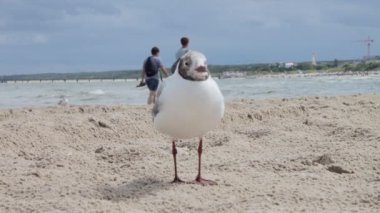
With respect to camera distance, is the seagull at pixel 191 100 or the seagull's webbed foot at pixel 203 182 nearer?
the seagull at pixel 191 100

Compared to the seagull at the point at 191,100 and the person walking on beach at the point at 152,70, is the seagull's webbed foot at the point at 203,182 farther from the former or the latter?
the person walking on beach at the point at 152,70

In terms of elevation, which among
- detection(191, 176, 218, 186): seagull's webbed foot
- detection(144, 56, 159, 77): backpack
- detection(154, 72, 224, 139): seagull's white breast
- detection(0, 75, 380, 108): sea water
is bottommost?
detection(0, 75, 380, 108): sea water

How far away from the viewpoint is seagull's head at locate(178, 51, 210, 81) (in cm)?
446

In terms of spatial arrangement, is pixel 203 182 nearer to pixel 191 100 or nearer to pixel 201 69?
pixel 191 100


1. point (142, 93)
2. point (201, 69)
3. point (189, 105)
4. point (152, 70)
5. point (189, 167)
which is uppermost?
point (201, 69)

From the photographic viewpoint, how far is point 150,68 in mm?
11562

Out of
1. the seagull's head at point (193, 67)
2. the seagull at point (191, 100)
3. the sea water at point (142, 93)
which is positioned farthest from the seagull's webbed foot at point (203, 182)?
the sea water at point (142, 93)

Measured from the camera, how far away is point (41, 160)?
5.87 meters

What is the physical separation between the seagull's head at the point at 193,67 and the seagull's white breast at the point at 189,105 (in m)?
0.04

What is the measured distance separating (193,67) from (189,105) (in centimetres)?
31

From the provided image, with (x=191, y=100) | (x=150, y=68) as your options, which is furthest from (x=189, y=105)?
(x=150, y=68)

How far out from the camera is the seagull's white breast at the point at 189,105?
14.5 feet

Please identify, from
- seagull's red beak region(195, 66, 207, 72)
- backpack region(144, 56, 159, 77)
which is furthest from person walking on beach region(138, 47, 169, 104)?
seagull's red beak region(195, 66, 207, 72)

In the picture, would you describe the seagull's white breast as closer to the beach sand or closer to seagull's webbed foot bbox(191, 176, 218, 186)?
seagull's webbed foot bbox(191, 176, 218, 186)
